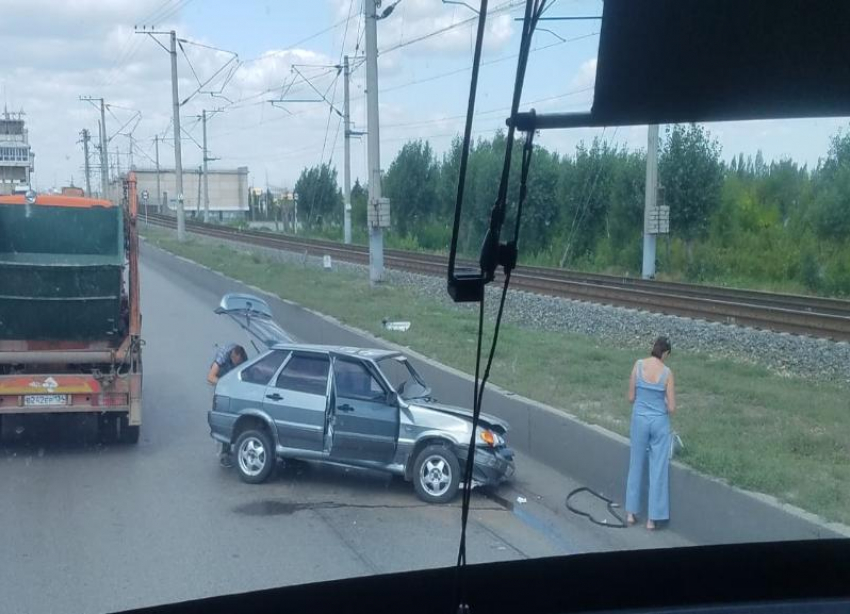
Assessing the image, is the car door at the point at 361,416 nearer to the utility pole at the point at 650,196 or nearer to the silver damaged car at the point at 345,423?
the silver damaged car at the point at 345,423

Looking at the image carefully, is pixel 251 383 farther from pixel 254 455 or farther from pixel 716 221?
pixel 716 221

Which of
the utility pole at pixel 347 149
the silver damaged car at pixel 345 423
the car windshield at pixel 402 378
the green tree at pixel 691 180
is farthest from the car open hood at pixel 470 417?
the utility pole at pixel 347 149

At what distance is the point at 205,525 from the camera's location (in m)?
9.09

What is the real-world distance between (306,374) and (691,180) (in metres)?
16.3

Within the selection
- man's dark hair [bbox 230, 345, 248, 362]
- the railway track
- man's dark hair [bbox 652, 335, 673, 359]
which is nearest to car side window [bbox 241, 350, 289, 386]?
man's dark hair [bbox 230, 345, 248, 362]

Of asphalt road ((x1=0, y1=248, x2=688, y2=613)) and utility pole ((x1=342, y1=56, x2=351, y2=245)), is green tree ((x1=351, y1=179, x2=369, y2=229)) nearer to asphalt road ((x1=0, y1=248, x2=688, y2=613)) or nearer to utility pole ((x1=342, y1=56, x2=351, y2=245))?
utility pole ((x1=342, y1=56, x2=351, y2=245))

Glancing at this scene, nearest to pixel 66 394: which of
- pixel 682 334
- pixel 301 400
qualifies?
pixel 301 400

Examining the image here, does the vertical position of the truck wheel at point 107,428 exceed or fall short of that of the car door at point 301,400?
it falls short

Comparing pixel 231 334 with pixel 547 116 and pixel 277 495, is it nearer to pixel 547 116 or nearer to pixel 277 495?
pixel 277 495

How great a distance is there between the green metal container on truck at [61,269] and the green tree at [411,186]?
15398 millimetres

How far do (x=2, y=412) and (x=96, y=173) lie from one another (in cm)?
7155

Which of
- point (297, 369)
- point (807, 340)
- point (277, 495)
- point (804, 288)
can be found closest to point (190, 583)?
point (277, 495)

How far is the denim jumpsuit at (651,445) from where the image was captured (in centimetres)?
891

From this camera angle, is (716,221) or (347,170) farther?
(347,170)
